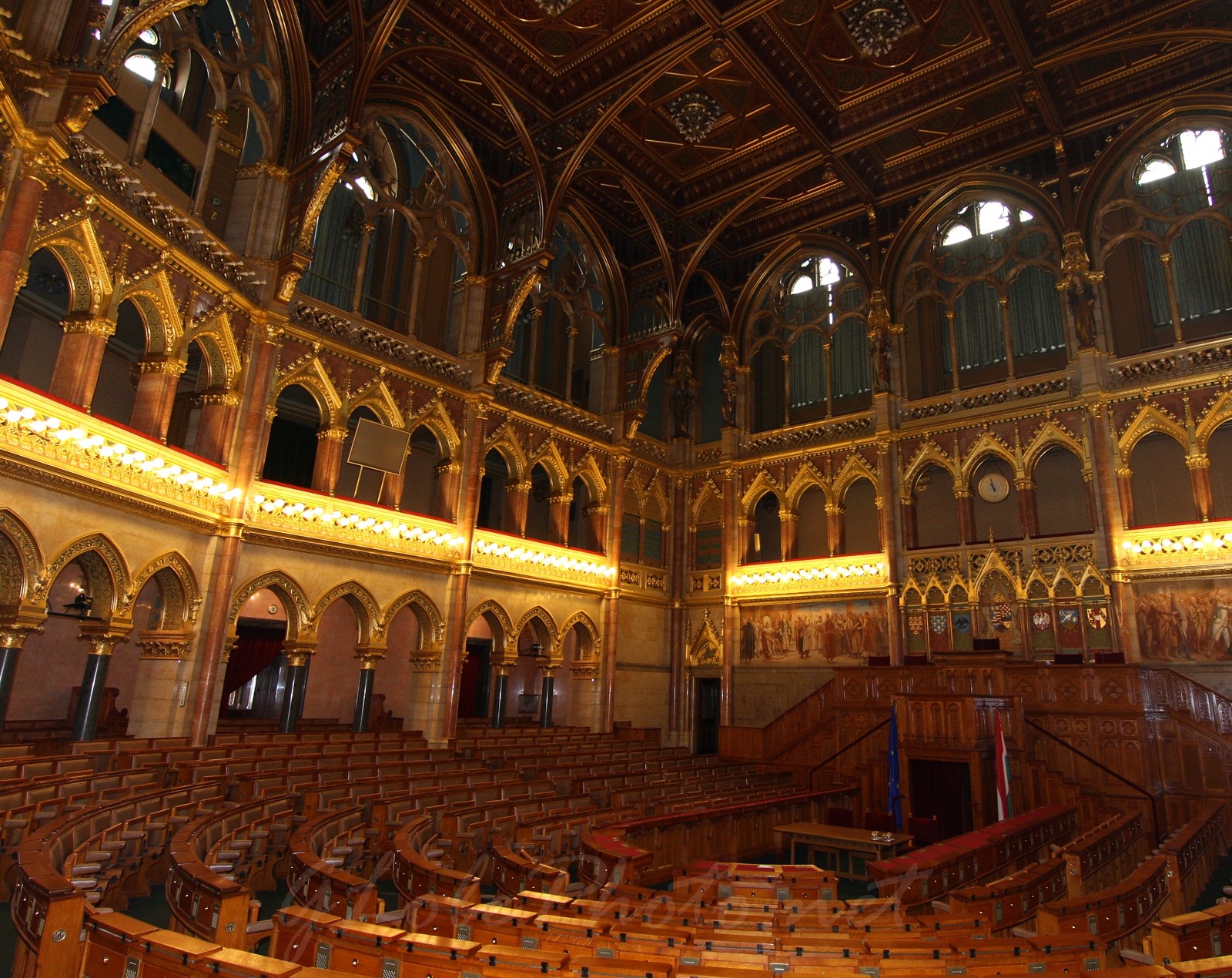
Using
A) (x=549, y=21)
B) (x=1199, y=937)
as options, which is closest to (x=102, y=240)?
(x=549, y=21)

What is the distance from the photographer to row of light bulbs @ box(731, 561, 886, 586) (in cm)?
2161

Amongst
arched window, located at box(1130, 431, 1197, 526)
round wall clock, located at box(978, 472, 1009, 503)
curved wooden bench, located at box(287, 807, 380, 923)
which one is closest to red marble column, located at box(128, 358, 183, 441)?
curved wooden bench, located at box(287, 807, 380, 923)

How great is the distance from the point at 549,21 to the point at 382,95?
4237mm

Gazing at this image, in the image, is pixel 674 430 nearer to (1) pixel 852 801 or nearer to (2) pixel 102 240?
(1) pixel 852 801

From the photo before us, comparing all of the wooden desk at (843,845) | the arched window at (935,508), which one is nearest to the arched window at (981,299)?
the arched window at (935,508)

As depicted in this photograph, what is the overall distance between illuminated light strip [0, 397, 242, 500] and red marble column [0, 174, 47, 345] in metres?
1.17

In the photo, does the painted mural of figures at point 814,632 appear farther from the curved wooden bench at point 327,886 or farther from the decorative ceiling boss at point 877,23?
the curved wooden bench at point 327,886

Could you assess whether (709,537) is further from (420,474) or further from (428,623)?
(428,623)

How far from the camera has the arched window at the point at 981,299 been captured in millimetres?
21203

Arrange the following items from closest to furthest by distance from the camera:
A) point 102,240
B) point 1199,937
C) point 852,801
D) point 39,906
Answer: point 39,906 < point 1199,937 < point 102,240 < point 852,801

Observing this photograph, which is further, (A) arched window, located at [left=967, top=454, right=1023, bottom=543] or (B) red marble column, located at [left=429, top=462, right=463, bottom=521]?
(A) arched window, located at [left=967, top=454, right=1023, bottom=543]

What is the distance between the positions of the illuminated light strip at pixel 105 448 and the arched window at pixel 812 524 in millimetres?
15473

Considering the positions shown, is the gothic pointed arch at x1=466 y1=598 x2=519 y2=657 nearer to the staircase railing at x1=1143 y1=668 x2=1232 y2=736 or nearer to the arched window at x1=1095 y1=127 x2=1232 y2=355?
the staircase railing at x1=1143 y1=668 x2=1232 y2=736

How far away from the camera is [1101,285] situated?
20.0 m
